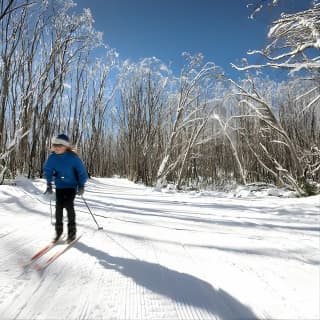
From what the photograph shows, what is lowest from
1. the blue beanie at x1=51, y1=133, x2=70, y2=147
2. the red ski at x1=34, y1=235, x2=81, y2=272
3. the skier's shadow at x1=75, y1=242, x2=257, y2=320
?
the skier's shadow at x1=75, y1=242, x2=257, y2=320

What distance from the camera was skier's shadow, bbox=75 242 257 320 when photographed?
152 cm

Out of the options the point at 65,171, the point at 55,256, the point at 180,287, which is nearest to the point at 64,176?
the point at 65,171

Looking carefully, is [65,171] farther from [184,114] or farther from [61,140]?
[184,114]

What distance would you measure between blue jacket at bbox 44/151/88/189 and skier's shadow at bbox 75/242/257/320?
97cm

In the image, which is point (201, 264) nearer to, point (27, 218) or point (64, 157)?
point (64, 157)

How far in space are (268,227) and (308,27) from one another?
2.63 m

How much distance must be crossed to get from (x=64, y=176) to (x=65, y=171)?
6 cm

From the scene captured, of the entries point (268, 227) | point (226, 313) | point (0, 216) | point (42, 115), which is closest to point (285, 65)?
point (268, 227)

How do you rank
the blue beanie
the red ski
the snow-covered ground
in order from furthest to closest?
the blue beanie → the red ski → the snow-covered ground

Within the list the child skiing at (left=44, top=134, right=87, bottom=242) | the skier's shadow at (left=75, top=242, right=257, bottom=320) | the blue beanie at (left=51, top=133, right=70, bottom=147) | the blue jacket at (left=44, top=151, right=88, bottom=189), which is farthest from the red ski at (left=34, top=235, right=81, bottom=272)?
the blue beanie at (left=51, top=133, right=70, bottom=147)

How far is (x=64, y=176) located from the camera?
300cm

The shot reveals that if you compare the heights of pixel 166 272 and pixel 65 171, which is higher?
pixel 65 171

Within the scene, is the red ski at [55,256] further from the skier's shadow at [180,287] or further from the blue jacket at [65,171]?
the blue jacket at [65,171]

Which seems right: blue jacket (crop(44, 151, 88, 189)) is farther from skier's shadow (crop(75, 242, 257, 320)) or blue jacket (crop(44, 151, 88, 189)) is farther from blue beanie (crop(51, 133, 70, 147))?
skier's shadow (crop(75, 242, 257, 320))
